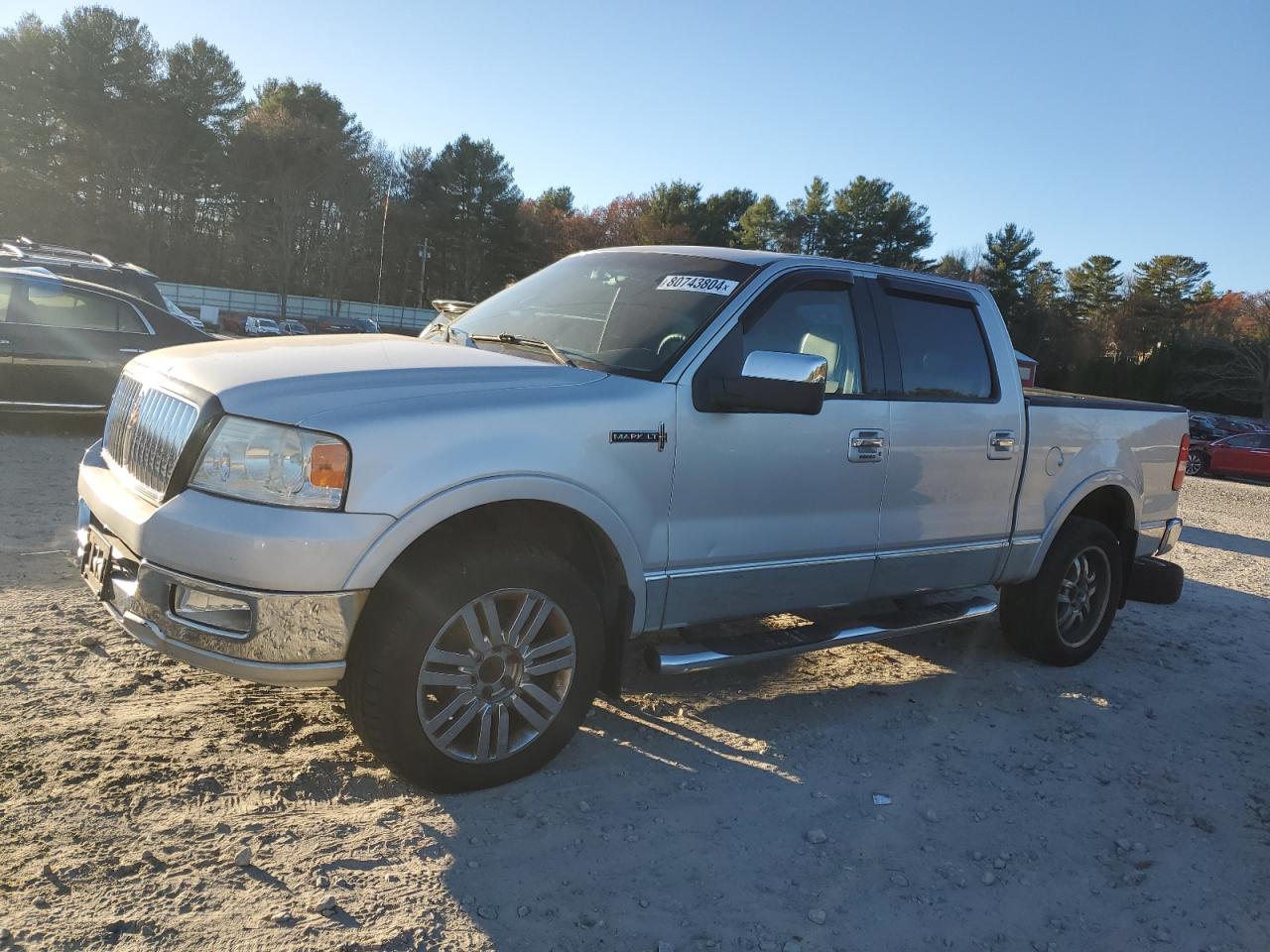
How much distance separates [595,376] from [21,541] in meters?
4.32

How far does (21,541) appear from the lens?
5.91 metres

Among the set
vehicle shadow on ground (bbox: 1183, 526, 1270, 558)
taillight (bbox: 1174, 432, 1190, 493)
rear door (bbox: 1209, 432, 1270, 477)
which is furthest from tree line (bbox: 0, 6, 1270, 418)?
taillight (bbox: 1174, 432, 1190, 493)

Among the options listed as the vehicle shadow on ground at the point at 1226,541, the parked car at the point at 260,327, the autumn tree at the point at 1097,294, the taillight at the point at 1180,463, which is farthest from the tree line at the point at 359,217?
the taillight at the point at 1180,463

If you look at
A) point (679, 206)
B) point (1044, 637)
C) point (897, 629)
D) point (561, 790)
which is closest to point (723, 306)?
point (897, 629)

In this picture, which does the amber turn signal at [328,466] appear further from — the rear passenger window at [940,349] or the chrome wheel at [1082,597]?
the chrome wheel at [1082,597]

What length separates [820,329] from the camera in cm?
436

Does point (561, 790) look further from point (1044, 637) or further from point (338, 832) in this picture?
point (1044, 637)

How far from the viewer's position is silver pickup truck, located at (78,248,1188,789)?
296 centimetres

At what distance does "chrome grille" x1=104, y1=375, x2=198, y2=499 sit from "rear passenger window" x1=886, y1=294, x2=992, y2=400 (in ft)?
10.1

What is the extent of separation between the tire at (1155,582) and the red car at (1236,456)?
20148 millimetres

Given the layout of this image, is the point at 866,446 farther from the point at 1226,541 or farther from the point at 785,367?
the point at 1226,541

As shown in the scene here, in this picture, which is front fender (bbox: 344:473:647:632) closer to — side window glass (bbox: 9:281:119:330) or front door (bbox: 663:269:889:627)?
front door (bbox: 663:269:889:627)

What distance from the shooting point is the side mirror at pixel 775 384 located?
3.60 m

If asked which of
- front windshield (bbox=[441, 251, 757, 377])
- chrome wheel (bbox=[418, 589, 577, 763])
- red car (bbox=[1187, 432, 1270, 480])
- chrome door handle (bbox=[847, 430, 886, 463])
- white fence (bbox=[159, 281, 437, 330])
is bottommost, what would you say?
chrome wheel (bbox=[418, 589, 577, 763])
